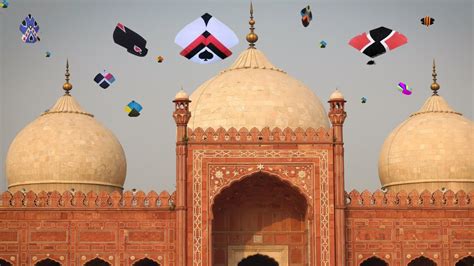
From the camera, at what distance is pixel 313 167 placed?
2466 cm

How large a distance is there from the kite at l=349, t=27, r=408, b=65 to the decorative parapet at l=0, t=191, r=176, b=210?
19.3 ft

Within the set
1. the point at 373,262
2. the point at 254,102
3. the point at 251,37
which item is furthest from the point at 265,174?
the point at 251,37

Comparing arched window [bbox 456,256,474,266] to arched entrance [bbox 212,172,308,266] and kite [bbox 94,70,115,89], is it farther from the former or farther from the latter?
kite [bbox 94,70,115,89]

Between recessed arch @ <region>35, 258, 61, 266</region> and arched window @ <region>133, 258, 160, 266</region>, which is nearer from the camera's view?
recessed arch @ <region>35, 258, 61, 266</region>

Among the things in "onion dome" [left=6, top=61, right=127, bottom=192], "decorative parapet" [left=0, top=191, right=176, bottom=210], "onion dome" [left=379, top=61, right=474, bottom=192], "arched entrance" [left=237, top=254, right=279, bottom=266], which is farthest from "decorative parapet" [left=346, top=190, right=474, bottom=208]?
"onion dome" [left=6, top=61, right=127, bottom=192]

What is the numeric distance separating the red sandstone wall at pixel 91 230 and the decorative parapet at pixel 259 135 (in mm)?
1682

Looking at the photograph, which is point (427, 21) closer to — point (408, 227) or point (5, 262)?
point (408, 227)

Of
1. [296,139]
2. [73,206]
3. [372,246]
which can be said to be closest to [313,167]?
[296,139]

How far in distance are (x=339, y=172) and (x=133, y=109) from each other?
5.84 m

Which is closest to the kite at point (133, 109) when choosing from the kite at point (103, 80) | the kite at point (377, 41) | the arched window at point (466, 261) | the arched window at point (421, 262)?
the kite at point (103, 80)

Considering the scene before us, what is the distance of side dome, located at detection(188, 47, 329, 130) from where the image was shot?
26625mm

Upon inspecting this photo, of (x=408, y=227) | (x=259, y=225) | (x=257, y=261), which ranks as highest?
(x=259, y=225)

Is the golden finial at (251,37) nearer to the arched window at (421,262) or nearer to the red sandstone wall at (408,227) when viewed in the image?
the red sandstone wall at (408,227)

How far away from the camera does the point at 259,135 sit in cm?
2483
